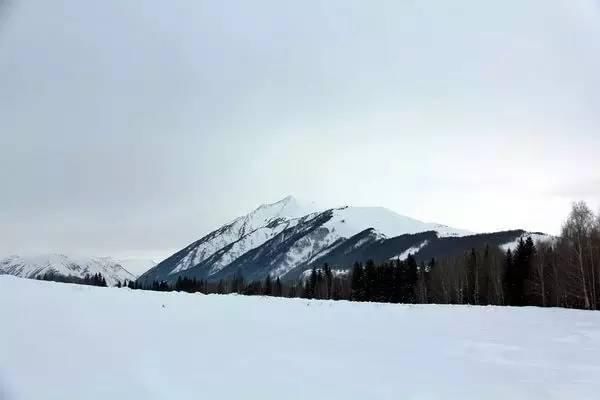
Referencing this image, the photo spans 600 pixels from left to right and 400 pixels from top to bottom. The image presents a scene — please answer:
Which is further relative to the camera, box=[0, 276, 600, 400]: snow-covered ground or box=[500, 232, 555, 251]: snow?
box=[500, 232, 555, 251]: snow

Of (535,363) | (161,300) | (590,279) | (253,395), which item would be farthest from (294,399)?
(590,279)

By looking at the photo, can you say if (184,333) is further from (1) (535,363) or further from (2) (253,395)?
(1) (535,363)

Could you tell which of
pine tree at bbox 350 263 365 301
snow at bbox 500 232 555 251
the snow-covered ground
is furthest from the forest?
the snow-covered ground

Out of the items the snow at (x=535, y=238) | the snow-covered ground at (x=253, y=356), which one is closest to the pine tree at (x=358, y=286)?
the snow at (x=535, y=238)

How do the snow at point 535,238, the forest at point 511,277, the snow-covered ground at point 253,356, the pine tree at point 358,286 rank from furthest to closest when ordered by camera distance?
the pine tree at point 358,286, the snow at point 535,238, the forest at point 511,277, the snow-covered ground at point 253,356

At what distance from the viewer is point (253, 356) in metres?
8.49

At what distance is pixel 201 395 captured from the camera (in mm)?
6090

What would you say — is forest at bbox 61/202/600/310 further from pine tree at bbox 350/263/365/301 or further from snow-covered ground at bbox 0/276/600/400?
snow-covered ground at bbox 0/276/600/400

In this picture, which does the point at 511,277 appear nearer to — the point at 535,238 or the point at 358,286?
the point at 358,286

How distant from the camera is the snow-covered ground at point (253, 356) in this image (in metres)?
6.27

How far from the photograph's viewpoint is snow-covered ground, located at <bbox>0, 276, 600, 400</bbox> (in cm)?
627

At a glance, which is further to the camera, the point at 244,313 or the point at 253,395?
the point at 244,313

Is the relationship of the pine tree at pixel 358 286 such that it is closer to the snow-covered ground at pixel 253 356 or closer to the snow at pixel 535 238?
the snow at pixel 535 238

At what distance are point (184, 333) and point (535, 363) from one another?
6.93 metres
